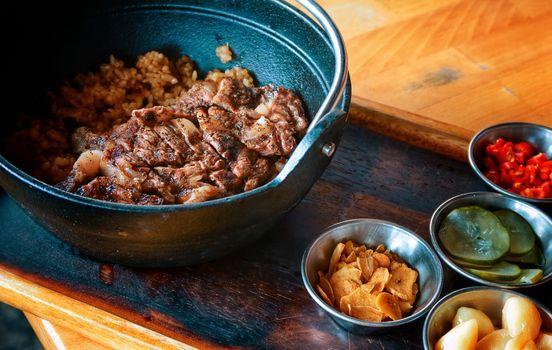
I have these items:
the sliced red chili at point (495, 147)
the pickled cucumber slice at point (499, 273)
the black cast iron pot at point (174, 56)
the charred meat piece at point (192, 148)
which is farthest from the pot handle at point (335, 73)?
the sliced red chili at point (495, 147)

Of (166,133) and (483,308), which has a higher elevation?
(166,133)

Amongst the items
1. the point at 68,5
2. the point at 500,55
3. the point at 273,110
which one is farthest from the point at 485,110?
the point at 68,5

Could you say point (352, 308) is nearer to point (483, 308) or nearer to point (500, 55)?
point (483, 308)

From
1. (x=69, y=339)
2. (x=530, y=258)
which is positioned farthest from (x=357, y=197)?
(x=69, y=339)

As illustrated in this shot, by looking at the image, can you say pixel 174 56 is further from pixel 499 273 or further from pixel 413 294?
pixel 499 273

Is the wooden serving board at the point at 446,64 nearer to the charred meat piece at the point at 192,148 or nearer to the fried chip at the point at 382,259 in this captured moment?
the charred meat piece at the point at 192,148
